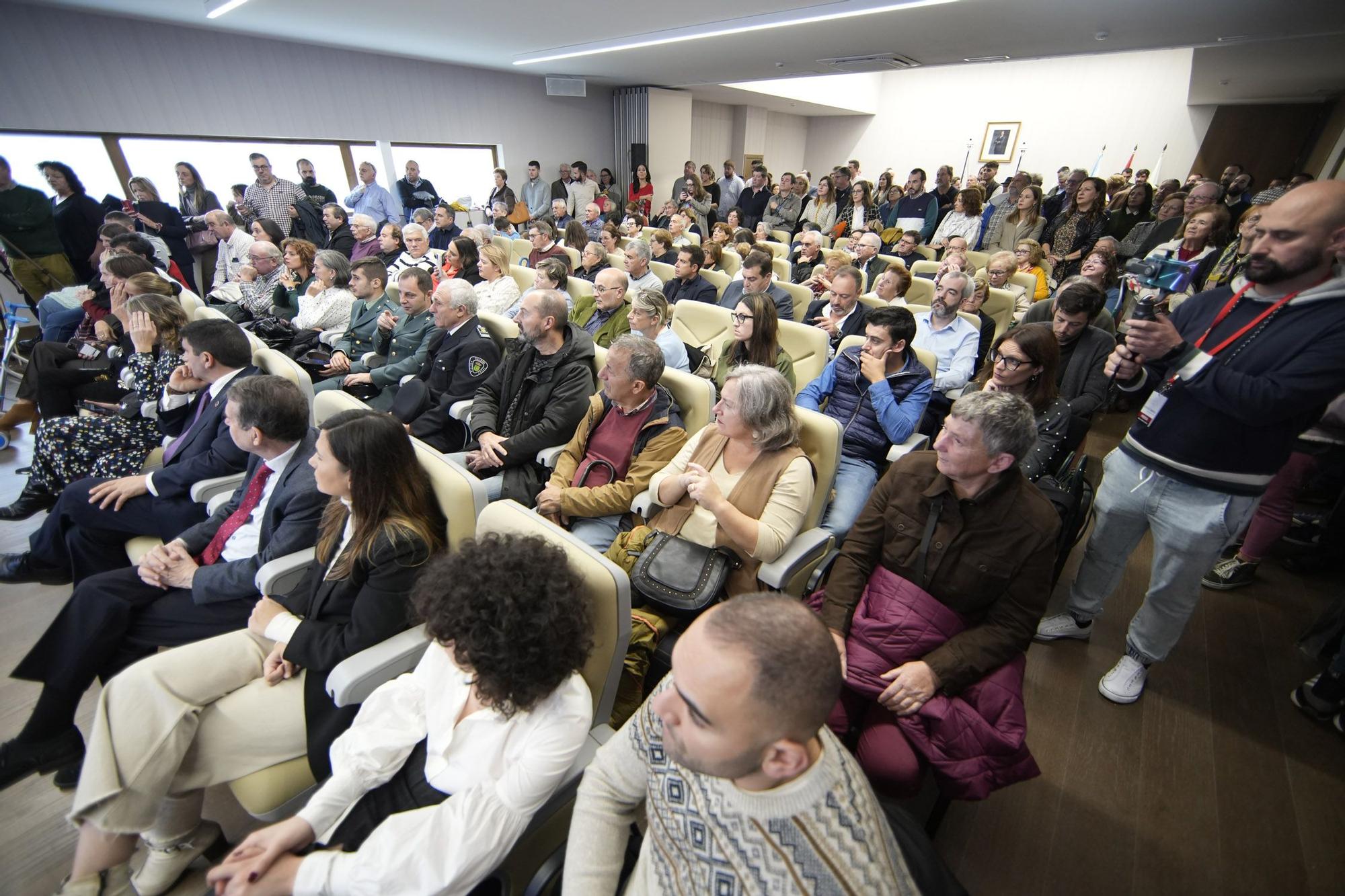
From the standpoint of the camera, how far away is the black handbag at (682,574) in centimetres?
160

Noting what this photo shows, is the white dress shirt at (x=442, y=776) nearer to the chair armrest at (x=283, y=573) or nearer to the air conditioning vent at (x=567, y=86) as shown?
the chair armrest at (x=283, y=573)

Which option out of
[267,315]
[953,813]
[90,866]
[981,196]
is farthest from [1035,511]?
[981,196]

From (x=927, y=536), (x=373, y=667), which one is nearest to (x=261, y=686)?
(x=373, y=667)

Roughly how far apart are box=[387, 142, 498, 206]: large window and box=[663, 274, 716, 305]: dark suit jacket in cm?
639

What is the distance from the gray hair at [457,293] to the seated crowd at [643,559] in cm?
3

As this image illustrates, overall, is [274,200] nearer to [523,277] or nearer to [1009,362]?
[523,277]

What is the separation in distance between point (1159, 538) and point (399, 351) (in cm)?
372

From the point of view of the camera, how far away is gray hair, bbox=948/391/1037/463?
53.9 inches

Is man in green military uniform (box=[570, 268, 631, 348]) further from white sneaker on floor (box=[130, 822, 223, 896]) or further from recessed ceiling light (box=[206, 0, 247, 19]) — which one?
recessed ceiling light (box=[206, 0, 247, 19])

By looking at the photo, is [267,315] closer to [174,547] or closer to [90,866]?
[174,547]

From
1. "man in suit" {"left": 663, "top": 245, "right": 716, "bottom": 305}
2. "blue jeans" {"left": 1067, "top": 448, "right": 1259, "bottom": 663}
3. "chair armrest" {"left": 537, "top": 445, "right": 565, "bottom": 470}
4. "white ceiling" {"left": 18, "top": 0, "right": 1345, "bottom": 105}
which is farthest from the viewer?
"white ceiling" {"left": 18, "top": 0, "right": 1345, "bottom": 105}

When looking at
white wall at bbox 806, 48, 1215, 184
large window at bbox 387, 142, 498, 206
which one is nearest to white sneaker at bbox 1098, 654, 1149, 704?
large window at bbox 387, 142, 498, 206

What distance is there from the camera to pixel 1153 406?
1705 mm

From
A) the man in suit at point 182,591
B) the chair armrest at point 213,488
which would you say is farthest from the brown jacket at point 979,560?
the chair armrest at point 213,488
